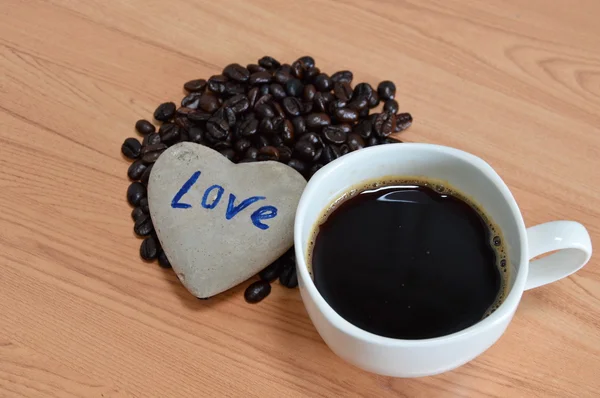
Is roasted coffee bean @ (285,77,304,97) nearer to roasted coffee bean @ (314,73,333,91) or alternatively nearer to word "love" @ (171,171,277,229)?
roasted coffee bean @ (314,73,333,91)

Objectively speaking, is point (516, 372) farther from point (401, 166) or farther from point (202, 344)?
point (202, 344)

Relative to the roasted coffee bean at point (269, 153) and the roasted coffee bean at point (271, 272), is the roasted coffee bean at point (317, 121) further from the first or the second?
the roasted coffee bean at point (271, 272)

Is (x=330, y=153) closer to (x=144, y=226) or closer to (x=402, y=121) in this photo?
(x=402, y=121)

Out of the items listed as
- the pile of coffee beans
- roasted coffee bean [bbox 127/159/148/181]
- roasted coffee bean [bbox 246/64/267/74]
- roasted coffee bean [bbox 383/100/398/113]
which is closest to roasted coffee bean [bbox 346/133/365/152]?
the pile of coffee beans

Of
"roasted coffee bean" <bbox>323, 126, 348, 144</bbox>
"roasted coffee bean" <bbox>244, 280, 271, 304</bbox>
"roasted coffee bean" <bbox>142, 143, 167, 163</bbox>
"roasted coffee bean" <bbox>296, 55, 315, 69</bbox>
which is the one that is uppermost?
"roasted coffee bean" <bbox>296, 55, 315, 69</bbox>

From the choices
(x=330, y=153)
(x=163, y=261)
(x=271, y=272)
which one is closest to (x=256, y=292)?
(x=271, y=272)

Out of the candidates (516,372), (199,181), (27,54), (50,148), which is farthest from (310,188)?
(27,54)
